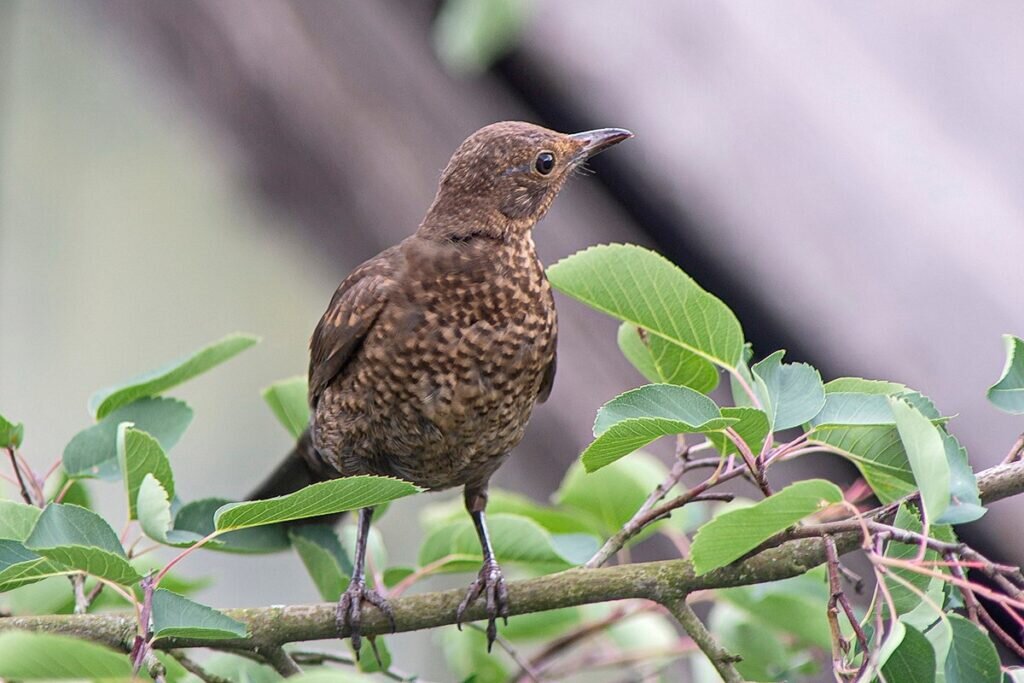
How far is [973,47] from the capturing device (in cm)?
217

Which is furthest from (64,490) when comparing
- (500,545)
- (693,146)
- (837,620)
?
(693,146)

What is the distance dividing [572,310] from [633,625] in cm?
82

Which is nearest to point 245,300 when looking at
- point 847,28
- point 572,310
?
point 572,310

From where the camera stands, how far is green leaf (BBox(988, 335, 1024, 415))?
113cm

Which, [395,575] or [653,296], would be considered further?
[395,575]

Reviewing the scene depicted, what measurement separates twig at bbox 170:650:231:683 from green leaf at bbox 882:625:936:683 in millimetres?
621

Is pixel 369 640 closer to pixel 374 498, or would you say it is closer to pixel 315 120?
pixel 374 498

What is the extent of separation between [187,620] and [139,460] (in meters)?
0.23

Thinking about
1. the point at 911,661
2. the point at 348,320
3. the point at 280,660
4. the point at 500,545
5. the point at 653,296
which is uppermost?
the point at 348,320

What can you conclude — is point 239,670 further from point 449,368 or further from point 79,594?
point 449,368

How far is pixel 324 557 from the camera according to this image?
5.19 ft

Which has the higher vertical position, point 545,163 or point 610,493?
point 545,163

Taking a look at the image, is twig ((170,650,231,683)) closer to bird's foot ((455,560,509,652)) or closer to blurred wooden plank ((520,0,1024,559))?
bird's foot ((455,560,509,652))

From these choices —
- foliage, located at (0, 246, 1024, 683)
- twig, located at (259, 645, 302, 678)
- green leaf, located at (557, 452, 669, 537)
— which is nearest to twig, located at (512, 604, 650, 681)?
foliage, located at (0, 246, 1024, 683)
